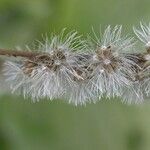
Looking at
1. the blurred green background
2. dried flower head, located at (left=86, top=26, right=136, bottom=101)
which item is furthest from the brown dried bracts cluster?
the blurred green background

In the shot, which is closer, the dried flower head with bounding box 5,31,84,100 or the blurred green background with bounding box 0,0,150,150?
the dried flower head with bounding box 5,31,84,100

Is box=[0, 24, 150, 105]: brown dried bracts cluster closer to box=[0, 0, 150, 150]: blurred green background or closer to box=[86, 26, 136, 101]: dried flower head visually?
box=[86, 26, 136, 101]: dried flower head

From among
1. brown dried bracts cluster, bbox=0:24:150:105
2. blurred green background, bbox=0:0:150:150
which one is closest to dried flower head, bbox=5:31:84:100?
brown dried bracts cluster, bbox=0:24:150:105

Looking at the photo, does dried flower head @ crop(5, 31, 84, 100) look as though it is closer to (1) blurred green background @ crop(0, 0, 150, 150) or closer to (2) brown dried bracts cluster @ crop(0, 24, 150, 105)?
(2) brown dried bracts cluster @ crop(0, 24, 150, 105)

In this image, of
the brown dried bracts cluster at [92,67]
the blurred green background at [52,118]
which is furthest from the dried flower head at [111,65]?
the blurred green background at [52,118]

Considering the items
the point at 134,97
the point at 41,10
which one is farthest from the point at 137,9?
the point at 134,97

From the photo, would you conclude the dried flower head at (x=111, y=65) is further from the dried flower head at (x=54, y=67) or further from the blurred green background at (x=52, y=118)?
the blurred green background at (x=52, y=118)

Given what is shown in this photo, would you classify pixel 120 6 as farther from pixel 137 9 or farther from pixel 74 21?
pixel 74 21

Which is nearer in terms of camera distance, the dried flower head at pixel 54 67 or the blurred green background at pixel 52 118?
the dried flower head at pixel 54 67

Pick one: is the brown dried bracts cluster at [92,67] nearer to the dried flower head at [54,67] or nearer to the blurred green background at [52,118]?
the dried flower head at [54,67]
